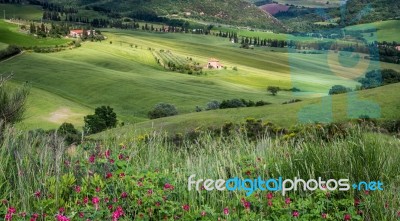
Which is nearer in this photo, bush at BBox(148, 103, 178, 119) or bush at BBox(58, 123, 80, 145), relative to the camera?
bush at BBox(58, 123, 80, 145)

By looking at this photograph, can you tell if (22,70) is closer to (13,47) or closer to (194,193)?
(13,47)

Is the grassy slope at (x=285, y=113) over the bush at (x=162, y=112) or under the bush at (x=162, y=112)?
over

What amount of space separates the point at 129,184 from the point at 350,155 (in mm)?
3066

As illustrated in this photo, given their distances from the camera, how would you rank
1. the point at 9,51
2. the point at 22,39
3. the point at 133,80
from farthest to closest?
the point at 22,39 < the point at 9,51 < the point at 133,80

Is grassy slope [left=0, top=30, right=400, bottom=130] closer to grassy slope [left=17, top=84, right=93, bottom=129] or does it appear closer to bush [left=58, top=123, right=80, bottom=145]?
grassy slope [left=17, top=84, right=93, bottom=129]

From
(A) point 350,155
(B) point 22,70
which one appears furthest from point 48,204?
(B) point 22,70

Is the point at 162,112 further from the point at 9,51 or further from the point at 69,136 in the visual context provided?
the point at 9,51

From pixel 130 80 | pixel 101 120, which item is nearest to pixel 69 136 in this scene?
pixel 101 120

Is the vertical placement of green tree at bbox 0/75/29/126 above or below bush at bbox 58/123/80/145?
above

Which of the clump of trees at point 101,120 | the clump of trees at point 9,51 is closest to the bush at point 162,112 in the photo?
the clump of trees at point 101,120

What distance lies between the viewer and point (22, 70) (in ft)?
359

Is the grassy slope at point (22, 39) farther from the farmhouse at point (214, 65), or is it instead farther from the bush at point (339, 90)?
the bush at point (339, 90)

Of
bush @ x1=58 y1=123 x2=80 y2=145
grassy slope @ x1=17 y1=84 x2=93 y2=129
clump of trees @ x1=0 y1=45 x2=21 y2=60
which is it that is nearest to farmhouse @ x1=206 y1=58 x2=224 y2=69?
clump of trees @ x1=0 y1=45 x2=21 y2=60

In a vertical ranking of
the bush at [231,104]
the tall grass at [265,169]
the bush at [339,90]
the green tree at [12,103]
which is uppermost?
the tall grass at [265,169]
